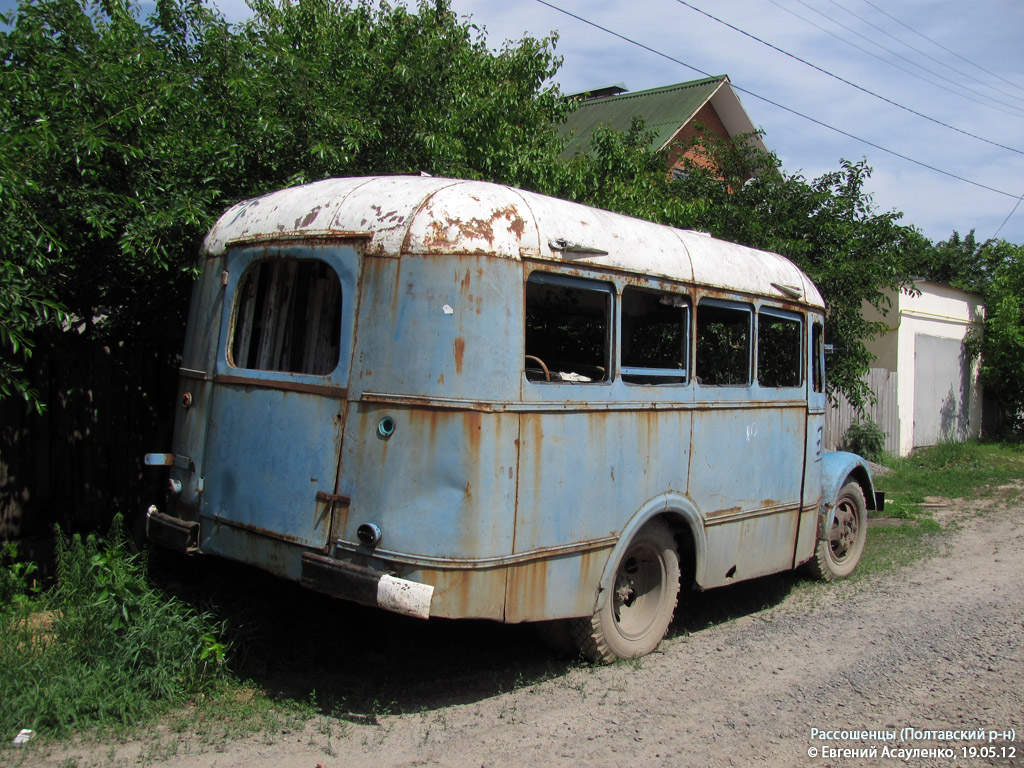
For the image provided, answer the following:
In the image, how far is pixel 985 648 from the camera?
5.65 metres

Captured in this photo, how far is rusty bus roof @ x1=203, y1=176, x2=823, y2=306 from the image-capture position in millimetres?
4289

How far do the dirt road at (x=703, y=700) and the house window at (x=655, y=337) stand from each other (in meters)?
1.81

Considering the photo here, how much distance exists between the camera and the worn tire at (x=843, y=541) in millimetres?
7453

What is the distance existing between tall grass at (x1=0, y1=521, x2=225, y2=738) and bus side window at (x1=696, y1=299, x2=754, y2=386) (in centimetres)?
360

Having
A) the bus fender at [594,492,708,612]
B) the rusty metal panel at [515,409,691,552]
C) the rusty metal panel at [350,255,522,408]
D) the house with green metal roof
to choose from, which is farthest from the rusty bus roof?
the house with green metal roof

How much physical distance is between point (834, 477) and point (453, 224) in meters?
4.61

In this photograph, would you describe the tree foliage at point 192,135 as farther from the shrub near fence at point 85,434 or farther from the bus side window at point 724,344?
the bus side window at point 724,344

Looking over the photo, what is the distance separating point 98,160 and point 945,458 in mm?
15703

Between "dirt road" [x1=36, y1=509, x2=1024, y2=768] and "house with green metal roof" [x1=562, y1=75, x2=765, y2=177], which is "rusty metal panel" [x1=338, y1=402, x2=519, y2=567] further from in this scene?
"house with green metal roof" [x1=562, y1=75, x2=765, y2=177]

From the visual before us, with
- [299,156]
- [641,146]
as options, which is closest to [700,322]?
[299,156]

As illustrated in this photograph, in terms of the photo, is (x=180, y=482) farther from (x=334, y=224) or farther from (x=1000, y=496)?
(x=1000, y=496)

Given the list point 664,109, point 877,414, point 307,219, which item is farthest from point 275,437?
point 664,109

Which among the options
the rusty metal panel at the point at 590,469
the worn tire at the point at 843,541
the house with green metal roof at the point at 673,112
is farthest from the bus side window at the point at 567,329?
the house with green metal roof at the point at 673,112

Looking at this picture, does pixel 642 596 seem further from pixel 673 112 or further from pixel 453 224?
pixel 673 112
